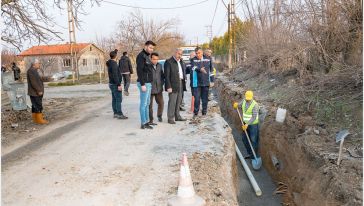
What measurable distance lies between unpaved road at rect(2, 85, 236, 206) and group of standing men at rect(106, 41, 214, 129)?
39cm

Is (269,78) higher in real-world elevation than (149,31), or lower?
lower

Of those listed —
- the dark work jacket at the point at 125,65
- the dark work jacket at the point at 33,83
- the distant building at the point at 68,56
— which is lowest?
the dark work jacket at the point at 33,83

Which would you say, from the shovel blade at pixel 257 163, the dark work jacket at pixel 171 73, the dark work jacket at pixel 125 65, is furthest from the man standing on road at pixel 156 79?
the dark work jacket at pixel 125 65

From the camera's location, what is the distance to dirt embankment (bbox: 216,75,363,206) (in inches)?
188

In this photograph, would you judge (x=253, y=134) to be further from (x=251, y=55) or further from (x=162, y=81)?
(x=251, y=55)

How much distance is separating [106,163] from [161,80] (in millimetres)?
2880

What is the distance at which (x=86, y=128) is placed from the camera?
7.84 m

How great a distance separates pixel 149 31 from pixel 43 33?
35.2 meters

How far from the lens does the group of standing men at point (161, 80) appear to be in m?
7.03

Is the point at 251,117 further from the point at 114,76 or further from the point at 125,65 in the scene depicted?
the point at 125,65

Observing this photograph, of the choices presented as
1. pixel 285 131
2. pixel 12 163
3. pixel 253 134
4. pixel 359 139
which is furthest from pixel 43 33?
pixel 359 139

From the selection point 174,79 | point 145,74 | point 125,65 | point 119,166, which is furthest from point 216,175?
point 125,65

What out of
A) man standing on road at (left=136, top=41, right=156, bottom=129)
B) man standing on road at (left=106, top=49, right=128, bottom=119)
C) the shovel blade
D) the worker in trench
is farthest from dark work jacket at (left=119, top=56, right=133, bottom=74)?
the shovel blade

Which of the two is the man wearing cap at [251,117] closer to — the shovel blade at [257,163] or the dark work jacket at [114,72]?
the shovel blade at [257,163]
